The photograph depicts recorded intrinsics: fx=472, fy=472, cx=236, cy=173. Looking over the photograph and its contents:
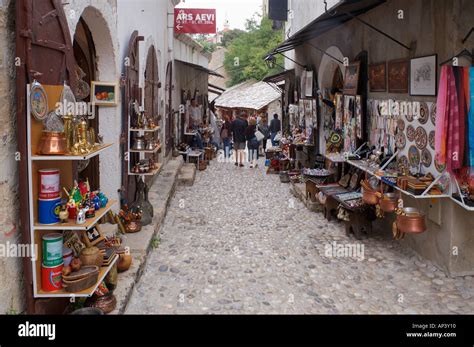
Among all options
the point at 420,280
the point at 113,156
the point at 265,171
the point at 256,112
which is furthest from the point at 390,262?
the point at 256,112

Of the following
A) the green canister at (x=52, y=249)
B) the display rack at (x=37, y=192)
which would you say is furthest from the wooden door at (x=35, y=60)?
the green canister at (x=52, y=249)

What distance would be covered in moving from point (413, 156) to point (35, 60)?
4381 mm

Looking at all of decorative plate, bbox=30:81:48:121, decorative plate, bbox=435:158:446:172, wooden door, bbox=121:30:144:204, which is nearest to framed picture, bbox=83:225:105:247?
decorative plate, bbox=30:81:48:121

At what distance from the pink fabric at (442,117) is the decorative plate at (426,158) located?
1.87 feet

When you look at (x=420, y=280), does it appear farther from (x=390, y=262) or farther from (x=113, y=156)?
(x=113, y=156)

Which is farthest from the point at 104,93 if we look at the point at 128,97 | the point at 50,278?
the point at 50,278

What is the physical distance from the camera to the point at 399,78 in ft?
19.9

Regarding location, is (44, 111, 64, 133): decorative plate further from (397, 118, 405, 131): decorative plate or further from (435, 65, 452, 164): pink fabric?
(397, 118, 405, 131): decorative plate

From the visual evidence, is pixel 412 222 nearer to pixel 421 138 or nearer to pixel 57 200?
pixel 421 138

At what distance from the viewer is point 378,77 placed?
6754 millimetres

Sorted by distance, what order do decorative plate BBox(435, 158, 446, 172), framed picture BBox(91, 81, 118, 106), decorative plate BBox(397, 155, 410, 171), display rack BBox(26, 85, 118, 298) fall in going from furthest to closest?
decorative plate BBox(397, 155, 410, 171), framed picture BBox(91, 81, 118, 106), decorative plate BBox(435, 158, 446, 172), display rack BBox(26, 85, 118, 298)

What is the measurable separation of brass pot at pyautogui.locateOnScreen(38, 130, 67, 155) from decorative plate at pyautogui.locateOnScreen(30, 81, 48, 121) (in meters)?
0.12

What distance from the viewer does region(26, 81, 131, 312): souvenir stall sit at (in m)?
3.14
